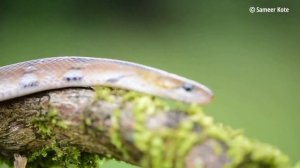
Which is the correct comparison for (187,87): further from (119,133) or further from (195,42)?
(195,42)

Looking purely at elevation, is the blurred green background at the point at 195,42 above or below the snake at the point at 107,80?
above

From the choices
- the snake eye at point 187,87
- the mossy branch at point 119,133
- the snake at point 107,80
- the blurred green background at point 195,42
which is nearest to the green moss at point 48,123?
the mossy branch at point 119,133

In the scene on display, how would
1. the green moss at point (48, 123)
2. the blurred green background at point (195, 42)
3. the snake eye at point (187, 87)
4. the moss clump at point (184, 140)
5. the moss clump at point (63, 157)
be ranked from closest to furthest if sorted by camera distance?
the moss clump at point (184, 140) → the green moss at point (48, 123) → the moss clump at point (63, 157) → the snake eye at point (187, 87) → the blurred green background at point (195, 42)

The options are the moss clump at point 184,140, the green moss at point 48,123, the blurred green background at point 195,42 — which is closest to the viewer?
the moss clump at point 184,140

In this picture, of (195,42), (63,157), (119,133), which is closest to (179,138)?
(119,133)

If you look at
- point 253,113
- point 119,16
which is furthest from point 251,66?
point 119,16

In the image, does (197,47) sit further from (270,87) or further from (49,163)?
(49,163)

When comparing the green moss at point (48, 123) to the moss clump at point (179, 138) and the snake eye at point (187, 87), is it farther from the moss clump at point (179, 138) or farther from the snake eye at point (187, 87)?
the snake eye at point (187, 87)
